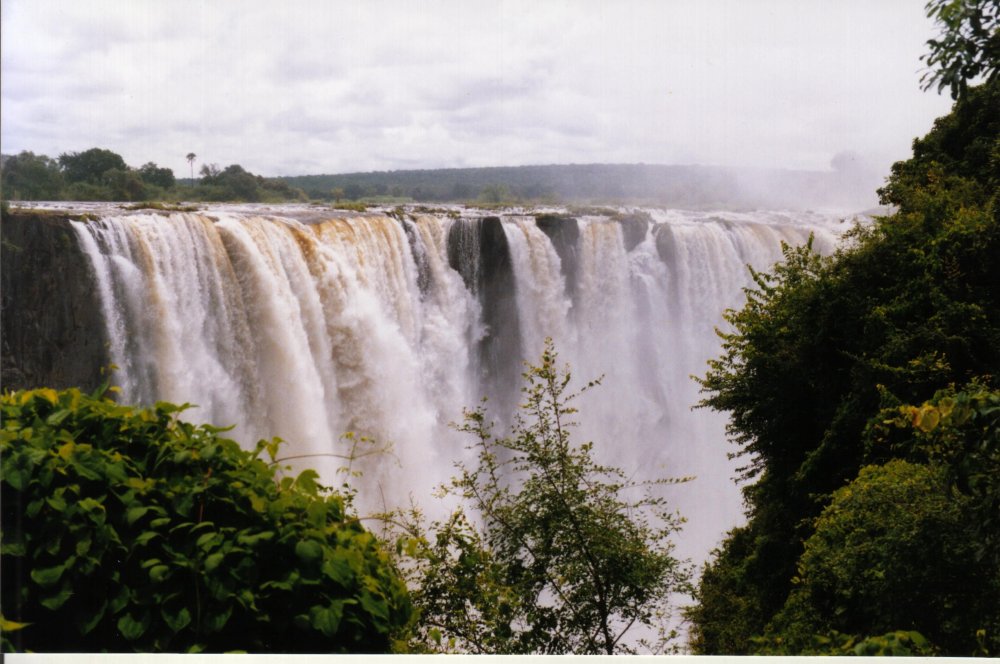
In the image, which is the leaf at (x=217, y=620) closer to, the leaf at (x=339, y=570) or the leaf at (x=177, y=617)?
the leaf at (x=177, y=617)

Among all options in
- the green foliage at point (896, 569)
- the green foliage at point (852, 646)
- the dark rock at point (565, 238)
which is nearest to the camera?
the green foliage at point (852, 646)

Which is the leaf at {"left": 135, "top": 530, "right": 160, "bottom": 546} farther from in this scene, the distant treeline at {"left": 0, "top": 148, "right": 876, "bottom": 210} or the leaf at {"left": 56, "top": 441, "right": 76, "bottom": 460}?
the distant treeline at {"left": 0, "top": 148, "right": 876, "bottom": 210}

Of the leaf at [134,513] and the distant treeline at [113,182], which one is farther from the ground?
the distant treeline at [113,182]

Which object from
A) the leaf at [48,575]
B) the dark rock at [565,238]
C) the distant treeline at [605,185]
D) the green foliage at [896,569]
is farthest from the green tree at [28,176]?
the green foliage at [896,569]

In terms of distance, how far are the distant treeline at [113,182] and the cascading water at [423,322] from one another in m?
0.17

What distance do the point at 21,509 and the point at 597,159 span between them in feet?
7.97

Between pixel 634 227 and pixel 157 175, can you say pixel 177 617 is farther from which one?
pixel 634 227

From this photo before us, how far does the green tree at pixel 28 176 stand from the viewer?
3023 millimetres

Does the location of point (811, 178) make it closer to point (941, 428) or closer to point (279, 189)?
point (941, 428)

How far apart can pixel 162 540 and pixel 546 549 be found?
6.53 feet

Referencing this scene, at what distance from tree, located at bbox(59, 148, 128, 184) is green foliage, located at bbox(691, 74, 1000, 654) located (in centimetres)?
259

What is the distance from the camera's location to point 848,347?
4.48 m

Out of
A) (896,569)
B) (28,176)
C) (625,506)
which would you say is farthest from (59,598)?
(896,569)

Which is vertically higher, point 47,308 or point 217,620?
point 47,308
